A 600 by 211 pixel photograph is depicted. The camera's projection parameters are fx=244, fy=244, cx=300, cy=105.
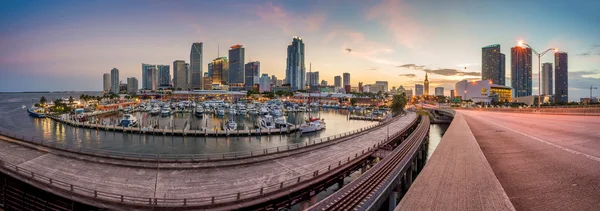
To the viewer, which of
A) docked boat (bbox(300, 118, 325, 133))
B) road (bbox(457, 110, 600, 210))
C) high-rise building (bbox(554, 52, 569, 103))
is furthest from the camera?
high-rise building (bbox(554, 52, 569, 103))

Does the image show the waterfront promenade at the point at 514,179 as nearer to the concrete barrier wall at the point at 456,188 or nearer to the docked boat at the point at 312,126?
the concrete barrier wall at the point at 456,188

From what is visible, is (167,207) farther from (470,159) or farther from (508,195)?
(470,159)

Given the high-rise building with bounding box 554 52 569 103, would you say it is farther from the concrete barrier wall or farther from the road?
the concrete barrier wall

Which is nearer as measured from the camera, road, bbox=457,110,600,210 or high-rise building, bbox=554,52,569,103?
road, bbox=457,110,600,210

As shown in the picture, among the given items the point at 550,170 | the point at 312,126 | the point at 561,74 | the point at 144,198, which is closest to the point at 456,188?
the point at 550,170

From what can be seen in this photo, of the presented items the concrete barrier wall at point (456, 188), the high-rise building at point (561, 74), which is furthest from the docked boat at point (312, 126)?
the high-rise building at point (561, 74)

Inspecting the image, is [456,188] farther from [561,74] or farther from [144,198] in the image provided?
[561,74]

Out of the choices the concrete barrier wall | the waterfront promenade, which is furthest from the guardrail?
the waterfront promenade

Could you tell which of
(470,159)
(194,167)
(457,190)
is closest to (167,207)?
(194,167)
